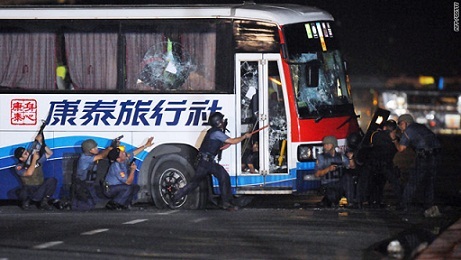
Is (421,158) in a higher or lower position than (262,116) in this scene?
lower

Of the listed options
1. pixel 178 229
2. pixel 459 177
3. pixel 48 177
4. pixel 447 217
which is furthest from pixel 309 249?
pixel 459 177

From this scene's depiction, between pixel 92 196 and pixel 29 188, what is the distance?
1054 mm

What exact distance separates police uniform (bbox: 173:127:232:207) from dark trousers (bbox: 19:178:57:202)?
215cm

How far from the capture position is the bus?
61.9 feet

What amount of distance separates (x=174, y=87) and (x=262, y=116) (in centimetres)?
150

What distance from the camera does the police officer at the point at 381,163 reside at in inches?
742

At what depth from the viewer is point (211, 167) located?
1838 centimetres

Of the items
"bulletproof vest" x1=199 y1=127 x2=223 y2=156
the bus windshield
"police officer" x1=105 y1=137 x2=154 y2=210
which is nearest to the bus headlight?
the bus windshield

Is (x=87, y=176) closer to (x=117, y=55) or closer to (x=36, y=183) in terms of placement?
(x=36, y=183)

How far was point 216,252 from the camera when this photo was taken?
13.0 meters

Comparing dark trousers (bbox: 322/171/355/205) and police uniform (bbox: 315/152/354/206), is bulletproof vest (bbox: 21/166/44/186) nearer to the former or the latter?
police uniform (bbox: 315/152/354/206)

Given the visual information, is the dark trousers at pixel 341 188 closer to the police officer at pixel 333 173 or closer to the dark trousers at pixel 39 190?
the police officer at pixel 333 173

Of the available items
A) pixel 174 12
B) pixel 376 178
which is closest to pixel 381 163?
pixel 376 178

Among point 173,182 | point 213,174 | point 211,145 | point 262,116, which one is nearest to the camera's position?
point 211,145
